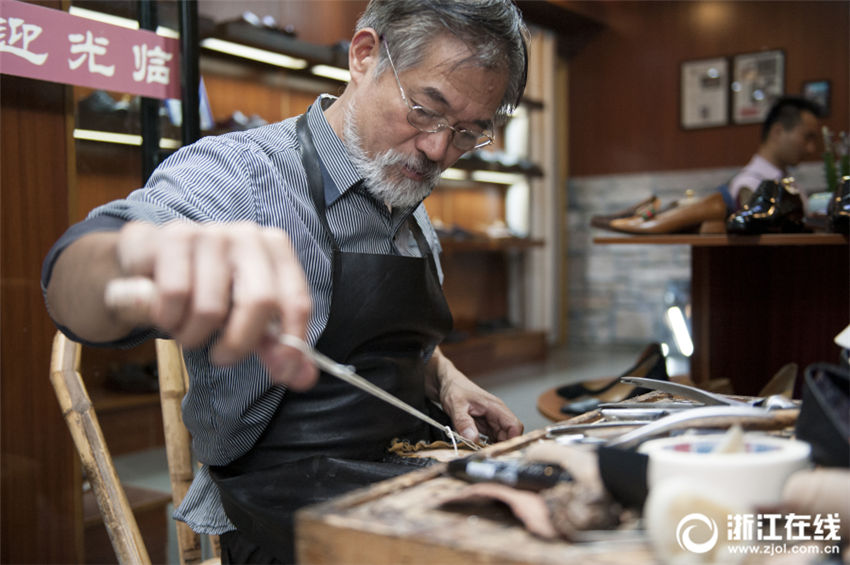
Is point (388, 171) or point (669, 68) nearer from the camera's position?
point (388, 171)

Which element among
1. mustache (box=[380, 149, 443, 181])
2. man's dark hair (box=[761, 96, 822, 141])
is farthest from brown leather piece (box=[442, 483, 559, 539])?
man's dark hair (box=[761, 96, 822, 141])

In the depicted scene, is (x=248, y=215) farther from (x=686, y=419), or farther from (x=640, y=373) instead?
(x=640, y=373)

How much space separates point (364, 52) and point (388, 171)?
0.24 metres

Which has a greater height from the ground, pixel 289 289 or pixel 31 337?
pixel 289 289

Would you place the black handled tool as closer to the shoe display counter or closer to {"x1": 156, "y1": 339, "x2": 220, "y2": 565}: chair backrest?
{"x1": 156, "y1": 339, "x2": 220, "y2": 565}: chair backrest

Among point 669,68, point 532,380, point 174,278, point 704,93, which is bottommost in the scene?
point 532,380

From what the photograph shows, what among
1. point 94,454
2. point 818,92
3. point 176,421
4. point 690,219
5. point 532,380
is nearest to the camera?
point 94,454

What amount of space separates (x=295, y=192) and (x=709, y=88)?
6035 millimetres

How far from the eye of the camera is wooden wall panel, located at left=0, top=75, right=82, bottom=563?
6.15 ft

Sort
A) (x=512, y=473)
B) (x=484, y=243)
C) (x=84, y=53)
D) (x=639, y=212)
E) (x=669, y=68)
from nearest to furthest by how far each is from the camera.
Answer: (x=512, y=473) → (x=84, y=53) → (x=639, y=212) → (x=484, y=243) → (x=669, y=68)

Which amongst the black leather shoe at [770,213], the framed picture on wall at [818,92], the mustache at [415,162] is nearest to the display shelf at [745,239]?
the black leather shoe at [770,213]

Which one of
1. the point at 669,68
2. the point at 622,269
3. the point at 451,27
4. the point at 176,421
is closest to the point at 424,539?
the point at 451,27

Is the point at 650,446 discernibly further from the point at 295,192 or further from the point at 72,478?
the point at 72,478

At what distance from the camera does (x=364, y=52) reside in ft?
4.46
